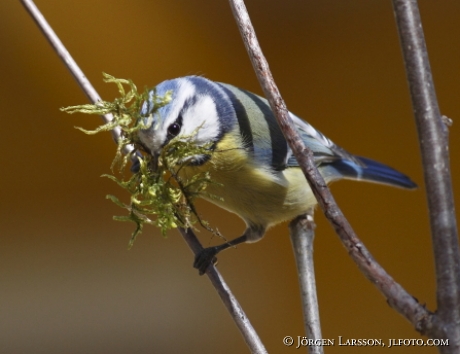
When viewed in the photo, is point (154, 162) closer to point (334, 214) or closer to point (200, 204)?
point (334, 214)

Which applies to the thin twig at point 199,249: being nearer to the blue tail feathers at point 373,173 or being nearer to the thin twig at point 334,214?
the thin twig at point 334,214

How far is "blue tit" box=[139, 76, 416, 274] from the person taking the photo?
3.31 ft

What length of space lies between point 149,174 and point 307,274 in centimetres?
34

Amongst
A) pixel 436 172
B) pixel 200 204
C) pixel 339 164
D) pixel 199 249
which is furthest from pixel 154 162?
pixel 200 204

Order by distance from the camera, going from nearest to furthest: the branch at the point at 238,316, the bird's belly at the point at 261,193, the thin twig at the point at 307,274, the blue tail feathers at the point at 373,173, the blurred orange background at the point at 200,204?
1. the branch at the point at 238,316
2. the thin twig at the point at 307,274
3. the bird's belly at the point at 261,193
4. the blue tail feathers at the point at 373,173
5. the blurred orange background at the point at 200,204

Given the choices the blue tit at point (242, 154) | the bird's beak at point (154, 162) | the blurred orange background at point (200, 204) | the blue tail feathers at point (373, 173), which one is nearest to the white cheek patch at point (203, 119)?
the blue tit at point (242, 154)

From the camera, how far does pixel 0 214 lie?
7.02 feet

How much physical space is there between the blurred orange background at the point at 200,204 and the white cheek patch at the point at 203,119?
926 millimetres

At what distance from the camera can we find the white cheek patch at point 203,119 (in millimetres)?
976

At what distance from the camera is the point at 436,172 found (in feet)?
1.89

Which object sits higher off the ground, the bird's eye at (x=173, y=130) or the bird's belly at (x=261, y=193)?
the bird's eye at (x=173, y=130)

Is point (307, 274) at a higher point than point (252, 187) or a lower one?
lower

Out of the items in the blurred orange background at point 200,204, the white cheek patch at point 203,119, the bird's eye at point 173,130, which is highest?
the bird's eye at point 173,130

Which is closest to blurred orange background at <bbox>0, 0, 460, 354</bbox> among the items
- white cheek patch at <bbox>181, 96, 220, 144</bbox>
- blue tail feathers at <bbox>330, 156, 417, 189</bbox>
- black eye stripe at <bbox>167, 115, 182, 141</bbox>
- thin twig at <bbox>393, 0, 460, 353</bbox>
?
blue tail feathers at <bbox>330, 156, 417, 189</bbox>
